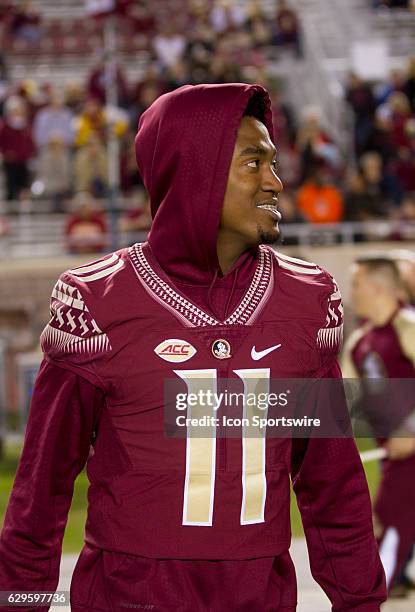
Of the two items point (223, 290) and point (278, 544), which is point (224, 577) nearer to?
point (278, 544)

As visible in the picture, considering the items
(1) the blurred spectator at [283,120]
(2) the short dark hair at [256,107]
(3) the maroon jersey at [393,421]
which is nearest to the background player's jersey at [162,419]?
(2) the short dark hair at [256,107]

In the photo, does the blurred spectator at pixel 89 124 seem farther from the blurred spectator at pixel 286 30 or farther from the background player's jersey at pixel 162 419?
the background player's jersey at pixel 162 419

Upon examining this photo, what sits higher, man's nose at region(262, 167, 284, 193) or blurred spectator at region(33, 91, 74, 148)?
man's nose at region(262, 167, 284, 193)

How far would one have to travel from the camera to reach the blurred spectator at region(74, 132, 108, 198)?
12070 mm

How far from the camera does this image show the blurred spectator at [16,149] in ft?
41.6

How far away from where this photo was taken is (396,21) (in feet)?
53.6

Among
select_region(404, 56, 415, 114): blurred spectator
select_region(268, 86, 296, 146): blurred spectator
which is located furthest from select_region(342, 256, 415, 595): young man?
select_region(404, 56, 415, 114): blurred spectator

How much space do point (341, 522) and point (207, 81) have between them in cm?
1148

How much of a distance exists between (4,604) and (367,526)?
680 millimetres

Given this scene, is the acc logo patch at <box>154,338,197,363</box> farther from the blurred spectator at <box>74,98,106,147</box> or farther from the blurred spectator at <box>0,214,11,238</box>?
the blurred spectator at <box>74,98,106,147</box>

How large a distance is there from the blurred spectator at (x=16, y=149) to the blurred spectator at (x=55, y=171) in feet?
0.63

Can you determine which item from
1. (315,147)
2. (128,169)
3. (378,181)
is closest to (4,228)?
(128,169)

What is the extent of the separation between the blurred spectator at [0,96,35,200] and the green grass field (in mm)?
4279

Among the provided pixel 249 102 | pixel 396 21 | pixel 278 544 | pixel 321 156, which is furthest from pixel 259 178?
pixel 396 21
